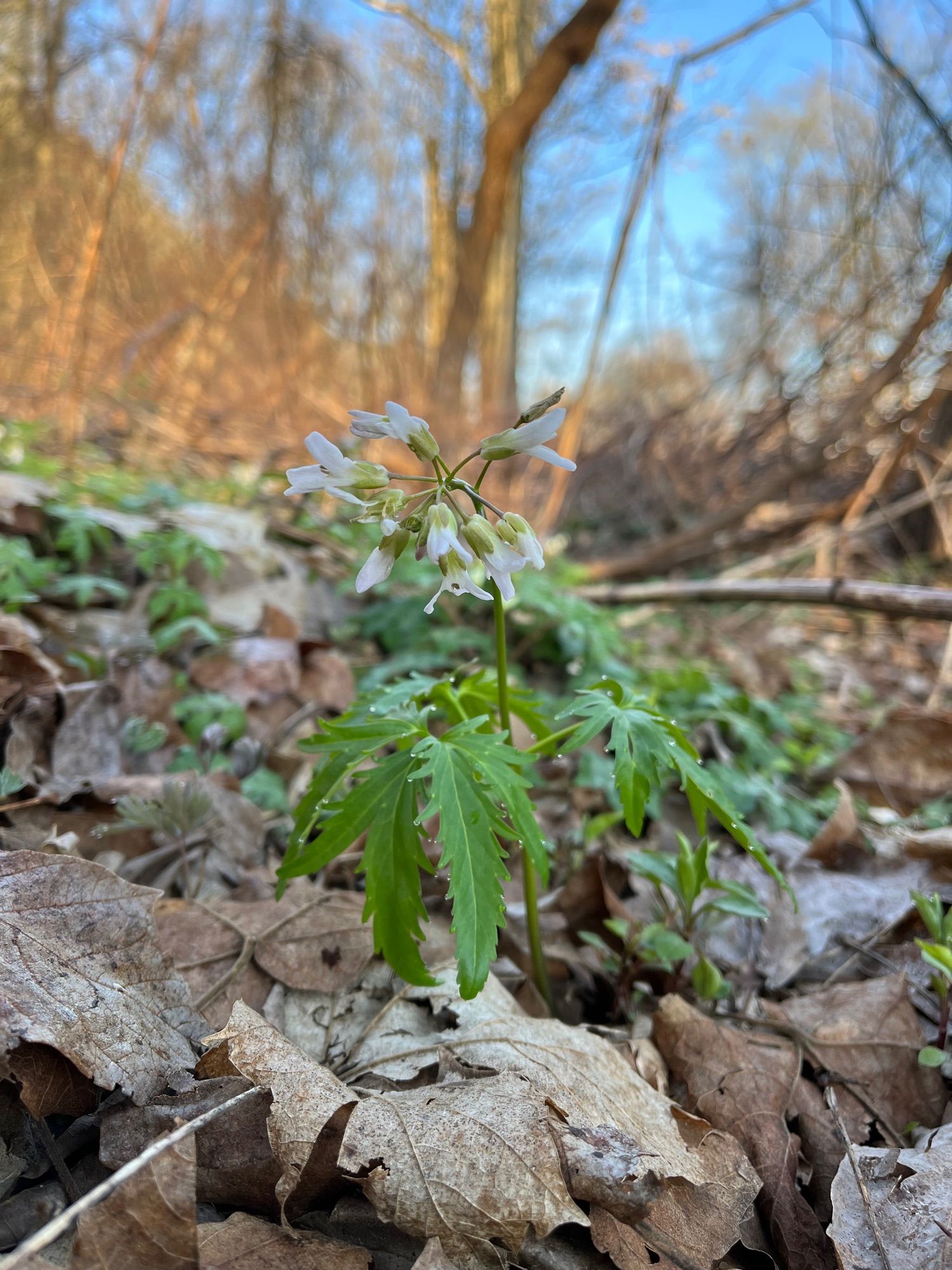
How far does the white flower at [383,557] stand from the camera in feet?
4.64

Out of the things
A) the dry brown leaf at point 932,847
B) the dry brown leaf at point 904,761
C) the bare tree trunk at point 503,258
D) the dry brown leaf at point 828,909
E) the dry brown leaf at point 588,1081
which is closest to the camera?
the dry brown leaf at point 588,1081

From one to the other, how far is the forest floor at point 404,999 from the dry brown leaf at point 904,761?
0.04 feet

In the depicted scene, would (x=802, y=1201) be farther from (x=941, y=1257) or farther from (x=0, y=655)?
(x=0, y=655)

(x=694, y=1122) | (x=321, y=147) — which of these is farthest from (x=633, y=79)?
(x=694, y=1122)

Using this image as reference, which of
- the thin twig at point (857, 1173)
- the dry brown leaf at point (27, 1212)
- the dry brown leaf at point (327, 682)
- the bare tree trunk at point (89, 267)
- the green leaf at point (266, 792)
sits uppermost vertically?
the bare tree trunk at point (89, 267)

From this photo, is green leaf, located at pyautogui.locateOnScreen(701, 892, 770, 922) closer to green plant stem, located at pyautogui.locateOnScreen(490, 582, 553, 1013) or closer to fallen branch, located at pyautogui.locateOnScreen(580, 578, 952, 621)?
green plant stem, located at pyautogui.locateOnScreen(490, 582, 553, 1013)

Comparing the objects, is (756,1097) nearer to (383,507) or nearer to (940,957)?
(940,957)

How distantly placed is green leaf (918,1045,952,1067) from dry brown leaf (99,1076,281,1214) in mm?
1402

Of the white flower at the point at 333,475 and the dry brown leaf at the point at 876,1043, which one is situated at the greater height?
the white flower at the point at 333,475

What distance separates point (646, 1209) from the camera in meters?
1.19

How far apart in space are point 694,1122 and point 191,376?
6.66 m

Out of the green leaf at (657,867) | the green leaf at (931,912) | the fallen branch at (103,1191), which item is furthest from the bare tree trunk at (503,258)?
the fallen branch at (103,1191)

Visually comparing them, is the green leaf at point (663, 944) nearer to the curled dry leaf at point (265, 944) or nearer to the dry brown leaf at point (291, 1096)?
the curled dry leaf at point (265, 944)

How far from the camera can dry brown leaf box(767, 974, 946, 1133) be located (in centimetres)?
161
